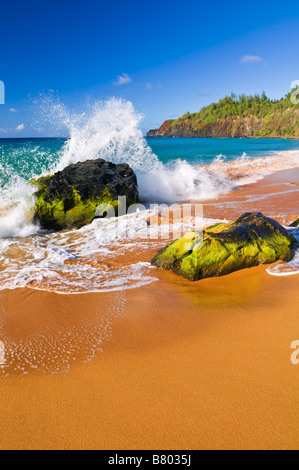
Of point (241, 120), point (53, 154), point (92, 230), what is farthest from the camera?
point (241, 120)

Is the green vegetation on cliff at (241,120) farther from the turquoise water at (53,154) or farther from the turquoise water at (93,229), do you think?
the turquoise water at (93,229)

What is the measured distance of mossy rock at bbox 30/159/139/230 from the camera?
291 inches

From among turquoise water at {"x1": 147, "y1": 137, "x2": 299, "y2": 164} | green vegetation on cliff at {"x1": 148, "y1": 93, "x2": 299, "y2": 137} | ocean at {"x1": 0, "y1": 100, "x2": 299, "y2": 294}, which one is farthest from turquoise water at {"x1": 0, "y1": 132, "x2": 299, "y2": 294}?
green vegetation on cliff at {"x1": 148, "y1": 93, "x2": 299, "y2": 137}

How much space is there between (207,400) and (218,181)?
37.5 feet

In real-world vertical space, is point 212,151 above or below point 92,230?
above

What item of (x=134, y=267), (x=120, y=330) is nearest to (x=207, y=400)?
(x=120, y=330)

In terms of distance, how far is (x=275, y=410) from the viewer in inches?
73.3

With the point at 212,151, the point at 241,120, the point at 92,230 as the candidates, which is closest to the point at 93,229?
the point at 92,230

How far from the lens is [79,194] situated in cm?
772

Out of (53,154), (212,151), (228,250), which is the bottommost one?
(228,250)

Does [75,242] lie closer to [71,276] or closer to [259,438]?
[71,276]

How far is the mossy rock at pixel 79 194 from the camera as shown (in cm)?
738

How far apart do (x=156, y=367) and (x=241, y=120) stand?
444 feet

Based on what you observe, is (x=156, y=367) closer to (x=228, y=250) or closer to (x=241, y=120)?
(x=228, y=250)
